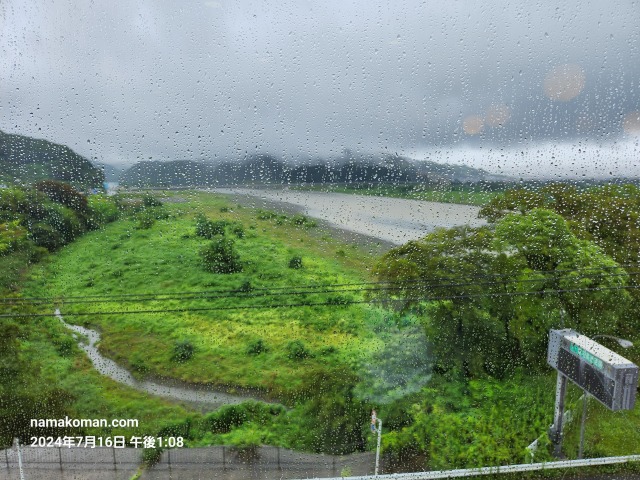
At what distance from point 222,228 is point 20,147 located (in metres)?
3.85

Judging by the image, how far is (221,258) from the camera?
8.03 m

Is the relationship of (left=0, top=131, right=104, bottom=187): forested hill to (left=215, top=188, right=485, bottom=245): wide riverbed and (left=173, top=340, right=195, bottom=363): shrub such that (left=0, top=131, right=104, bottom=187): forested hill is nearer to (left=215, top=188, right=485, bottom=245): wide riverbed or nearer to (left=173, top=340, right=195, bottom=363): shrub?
(left=215, top=188, right=485, bottom=245): wide riverbed

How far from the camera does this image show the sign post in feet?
10.0

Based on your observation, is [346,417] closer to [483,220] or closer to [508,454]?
[508,454]

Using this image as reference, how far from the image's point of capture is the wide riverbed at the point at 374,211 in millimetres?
6613

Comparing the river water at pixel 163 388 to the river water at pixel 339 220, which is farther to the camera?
the river water at pixel 339 220

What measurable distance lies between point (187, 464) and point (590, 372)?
3.58 meters

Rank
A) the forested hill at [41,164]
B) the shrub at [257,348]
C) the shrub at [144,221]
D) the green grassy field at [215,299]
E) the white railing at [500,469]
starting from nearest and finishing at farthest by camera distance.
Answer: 1. the white railing at [500,469]
2. the green grassy field at [215,299]
3. the shrub at [257,348]
4. the forested hill at [41,164]
5. the shrub at [144,221]

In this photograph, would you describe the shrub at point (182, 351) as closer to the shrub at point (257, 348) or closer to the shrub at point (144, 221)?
the shrub at point (257, 348)

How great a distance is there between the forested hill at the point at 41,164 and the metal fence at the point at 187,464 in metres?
5.23

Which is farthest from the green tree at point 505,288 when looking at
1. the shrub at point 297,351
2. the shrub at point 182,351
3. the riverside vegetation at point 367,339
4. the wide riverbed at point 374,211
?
the shrub at point 182,351

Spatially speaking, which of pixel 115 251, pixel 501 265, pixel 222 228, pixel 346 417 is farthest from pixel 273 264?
pixel 501 265

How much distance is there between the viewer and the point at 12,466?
12.5 feet

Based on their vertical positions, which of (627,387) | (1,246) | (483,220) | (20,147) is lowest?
(627,387)
